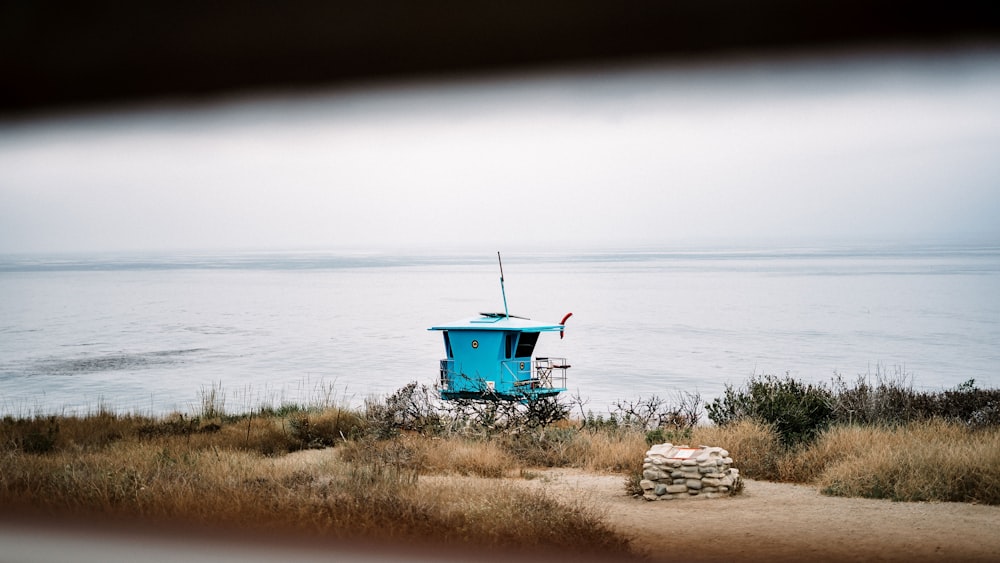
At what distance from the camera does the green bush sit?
820 centimetres

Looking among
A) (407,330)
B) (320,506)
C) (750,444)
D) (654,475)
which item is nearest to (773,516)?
(654,475)

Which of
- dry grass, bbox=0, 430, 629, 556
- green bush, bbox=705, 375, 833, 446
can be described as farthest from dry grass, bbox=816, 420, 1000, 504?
dry grass, bbox=0, 430, 629, 556

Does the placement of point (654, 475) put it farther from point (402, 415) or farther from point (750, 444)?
point (402, 415)

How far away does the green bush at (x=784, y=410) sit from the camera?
820cm

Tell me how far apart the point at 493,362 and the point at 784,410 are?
9.79 ft

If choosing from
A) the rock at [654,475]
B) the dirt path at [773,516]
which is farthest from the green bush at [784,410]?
the rock at [654,475]

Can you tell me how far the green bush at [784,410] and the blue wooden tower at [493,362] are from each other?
177 cm

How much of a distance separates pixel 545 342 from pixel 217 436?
2357cm

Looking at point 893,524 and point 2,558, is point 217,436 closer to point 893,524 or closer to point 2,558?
point 893,524

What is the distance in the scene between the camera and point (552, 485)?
6297 mm

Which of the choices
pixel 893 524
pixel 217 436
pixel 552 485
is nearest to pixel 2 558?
pixel 893 524

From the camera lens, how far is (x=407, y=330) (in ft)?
93.2

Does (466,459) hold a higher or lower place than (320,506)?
lower

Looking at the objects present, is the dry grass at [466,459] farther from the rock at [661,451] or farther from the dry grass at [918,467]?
the dry grass at [918,467]
